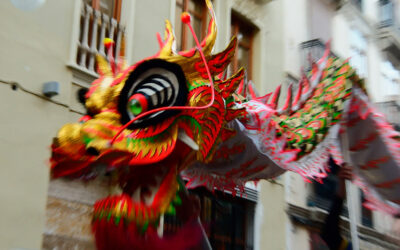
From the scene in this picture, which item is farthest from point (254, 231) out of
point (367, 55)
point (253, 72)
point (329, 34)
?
point (367, 55)

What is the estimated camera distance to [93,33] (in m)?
5.98

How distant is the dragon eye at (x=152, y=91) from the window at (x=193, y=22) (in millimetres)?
4692

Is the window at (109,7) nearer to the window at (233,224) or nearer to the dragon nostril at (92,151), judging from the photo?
the window at (233,224)

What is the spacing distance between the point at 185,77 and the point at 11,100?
2685 mm

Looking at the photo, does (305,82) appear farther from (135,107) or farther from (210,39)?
(135,107)

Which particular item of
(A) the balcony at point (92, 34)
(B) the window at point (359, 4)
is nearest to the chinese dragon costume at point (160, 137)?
(A) the balcony at point (92, 34)

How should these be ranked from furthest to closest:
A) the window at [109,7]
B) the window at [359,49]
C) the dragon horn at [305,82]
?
the window at [359,49], the window at [109,7], the dragon horn at [305,82]

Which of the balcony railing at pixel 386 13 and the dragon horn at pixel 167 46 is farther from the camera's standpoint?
the balcony railing at pixel 386 13

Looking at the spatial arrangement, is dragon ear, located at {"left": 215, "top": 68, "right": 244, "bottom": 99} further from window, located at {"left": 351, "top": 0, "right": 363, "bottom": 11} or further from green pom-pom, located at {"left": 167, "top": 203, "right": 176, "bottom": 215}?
window, located at {"left": 351, "top": 0, "right": 363, "bottom": 11}

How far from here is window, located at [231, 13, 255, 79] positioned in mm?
8992

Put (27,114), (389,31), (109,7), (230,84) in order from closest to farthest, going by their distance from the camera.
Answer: (230,84)
(27,114)
(109,7)
(389,31)

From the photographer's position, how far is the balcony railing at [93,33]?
590 cm

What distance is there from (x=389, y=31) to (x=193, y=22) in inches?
319

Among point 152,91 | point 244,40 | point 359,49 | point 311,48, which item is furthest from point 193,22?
point 359,49
